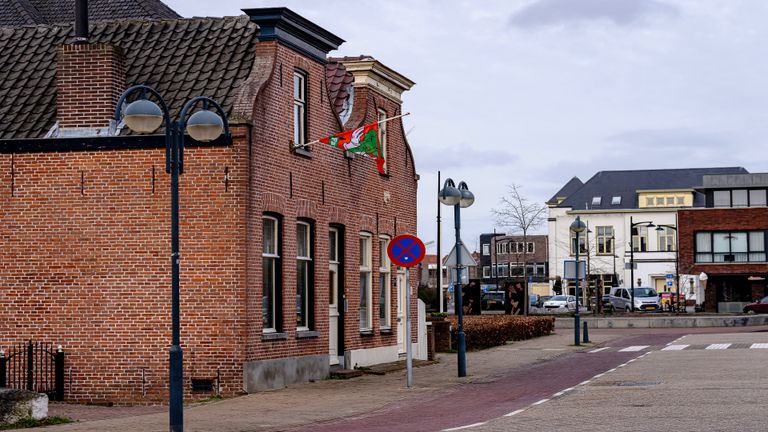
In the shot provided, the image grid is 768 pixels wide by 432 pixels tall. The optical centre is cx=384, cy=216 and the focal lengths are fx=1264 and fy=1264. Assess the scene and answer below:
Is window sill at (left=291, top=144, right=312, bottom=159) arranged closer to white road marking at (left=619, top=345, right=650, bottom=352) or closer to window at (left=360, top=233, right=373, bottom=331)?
window at (left=360, top=233, right=373, bottom=331)

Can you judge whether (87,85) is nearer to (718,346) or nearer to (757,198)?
(718,346)

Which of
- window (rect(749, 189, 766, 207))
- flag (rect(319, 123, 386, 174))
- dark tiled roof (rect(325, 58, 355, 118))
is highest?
window (rect(749, 189, 766, 207))

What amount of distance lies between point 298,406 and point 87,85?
25.5 feet

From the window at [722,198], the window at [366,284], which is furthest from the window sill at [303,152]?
the window at [722,198]

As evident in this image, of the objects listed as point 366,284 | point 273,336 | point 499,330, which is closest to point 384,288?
point 366,284

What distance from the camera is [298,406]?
19.8 meters

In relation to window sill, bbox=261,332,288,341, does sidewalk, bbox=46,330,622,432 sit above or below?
below

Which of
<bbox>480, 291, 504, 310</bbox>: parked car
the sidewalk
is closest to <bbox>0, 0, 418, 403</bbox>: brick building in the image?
the sidewalk

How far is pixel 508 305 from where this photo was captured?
182ft

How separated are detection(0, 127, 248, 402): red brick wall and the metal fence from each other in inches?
9.5

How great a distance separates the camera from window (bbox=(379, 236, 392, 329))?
3033cm

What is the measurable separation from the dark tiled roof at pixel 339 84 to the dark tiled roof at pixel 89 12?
1068cm

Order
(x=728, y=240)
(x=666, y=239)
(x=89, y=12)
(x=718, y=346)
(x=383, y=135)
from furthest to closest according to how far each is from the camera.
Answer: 1. (x=666, y=239)
2. (x=728, y=240)
3. (x=89, y=12)
4. (x=718, y=346)
5. (x=383, y=135)

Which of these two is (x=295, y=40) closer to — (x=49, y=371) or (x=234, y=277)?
(x=234, y=277)
